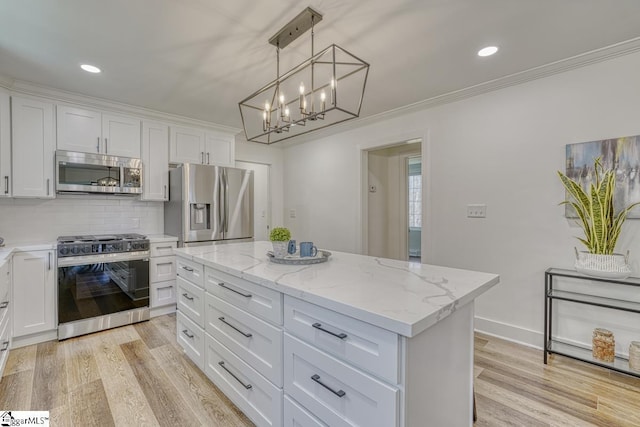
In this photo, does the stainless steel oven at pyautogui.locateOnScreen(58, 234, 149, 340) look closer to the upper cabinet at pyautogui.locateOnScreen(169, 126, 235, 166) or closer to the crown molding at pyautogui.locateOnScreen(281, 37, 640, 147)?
the upper cabinet at pyautogui.locateOnScreen(169, 126, 235, 166)

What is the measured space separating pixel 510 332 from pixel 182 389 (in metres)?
2.85

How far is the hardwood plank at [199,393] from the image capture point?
1.77 meters

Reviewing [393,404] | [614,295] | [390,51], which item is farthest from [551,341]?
[390,51]

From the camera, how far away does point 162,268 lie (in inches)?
136

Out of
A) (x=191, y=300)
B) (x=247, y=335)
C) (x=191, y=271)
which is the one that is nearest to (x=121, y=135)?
(x=191, y=271)

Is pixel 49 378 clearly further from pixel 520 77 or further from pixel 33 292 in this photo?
pixel 520 77

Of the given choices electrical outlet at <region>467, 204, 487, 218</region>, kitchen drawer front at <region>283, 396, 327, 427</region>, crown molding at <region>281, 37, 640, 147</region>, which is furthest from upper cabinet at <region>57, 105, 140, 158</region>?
electrical outlet at <region>467, 204, 487, 218</region>

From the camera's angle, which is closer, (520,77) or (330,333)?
(330,333)

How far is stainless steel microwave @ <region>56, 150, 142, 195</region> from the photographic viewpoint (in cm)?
Result: 299

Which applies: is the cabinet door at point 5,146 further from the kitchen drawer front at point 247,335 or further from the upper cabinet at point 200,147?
the kitchen drawer front at point 247,335

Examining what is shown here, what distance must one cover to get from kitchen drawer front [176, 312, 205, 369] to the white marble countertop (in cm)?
60

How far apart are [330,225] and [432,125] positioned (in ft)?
6.60

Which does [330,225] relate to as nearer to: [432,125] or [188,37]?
[432,125]

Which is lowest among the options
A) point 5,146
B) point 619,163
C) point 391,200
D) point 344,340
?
point 344,340
